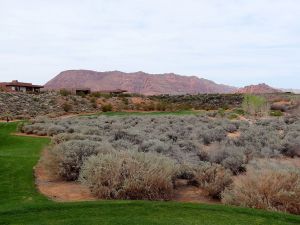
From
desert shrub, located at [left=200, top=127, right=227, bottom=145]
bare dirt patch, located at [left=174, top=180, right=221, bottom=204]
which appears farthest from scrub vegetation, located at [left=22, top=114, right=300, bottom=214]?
desert shrub, located at [left=200, top=127, right=227, bottom=145]

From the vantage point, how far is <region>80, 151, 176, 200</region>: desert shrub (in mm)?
10484

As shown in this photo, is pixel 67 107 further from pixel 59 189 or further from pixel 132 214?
pixel 132 214

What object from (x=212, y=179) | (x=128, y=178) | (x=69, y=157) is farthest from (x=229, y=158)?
(x=69, y=157)

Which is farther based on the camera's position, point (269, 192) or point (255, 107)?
point (255, 107)

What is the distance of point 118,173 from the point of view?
35.8ft

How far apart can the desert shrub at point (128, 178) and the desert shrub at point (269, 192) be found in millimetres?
1596

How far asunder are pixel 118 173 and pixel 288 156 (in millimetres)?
10643

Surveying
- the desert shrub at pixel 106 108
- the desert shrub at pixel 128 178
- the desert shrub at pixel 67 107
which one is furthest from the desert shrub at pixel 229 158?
the desert shrub at pixel 106 108

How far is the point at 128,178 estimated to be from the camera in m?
10.7

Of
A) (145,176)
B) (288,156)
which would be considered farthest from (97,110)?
(145,176)

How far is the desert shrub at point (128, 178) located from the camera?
1048 centimetres

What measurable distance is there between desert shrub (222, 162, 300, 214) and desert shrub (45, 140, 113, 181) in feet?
16.3

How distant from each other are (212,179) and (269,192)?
246 cm

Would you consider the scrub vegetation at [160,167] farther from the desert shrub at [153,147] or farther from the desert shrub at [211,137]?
the desert shrub at [211,137]
